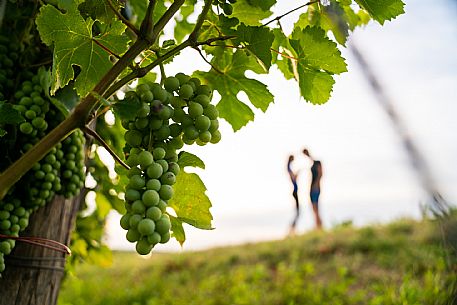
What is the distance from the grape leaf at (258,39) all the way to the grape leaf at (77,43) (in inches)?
7.7

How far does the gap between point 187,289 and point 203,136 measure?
4.54 metres

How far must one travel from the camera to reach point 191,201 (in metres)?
0.98

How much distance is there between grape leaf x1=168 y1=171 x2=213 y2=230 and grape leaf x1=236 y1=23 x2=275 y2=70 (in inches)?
9.2

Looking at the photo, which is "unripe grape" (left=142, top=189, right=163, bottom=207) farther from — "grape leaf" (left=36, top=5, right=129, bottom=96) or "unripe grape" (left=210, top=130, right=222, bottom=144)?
"grape leaf" (left=36, top=5, right=129, bottom=96)

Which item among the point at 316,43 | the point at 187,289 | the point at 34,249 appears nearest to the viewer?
the point at 316,43

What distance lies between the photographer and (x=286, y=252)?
5801 millimetres

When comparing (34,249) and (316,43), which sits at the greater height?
(316,43)

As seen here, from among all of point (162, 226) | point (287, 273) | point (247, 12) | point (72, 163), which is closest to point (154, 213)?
point (162, 226)

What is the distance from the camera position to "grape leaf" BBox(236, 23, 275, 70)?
94 cm

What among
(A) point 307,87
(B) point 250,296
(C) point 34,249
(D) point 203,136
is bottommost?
(B) point 250,296

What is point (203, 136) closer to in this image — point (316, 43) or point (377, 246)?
point (316, 43)

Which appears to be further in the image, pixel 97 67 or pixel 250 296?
pixel 250 296

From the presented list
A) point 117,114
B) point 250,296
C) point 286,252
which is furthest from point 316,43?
point 286,252

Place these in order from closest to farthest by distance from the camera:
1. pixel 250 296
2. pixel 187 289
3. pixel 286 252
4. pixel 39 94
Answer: pixel 39 94 < pixel 250 296 < pixel 187 289 < pixel 286 252
